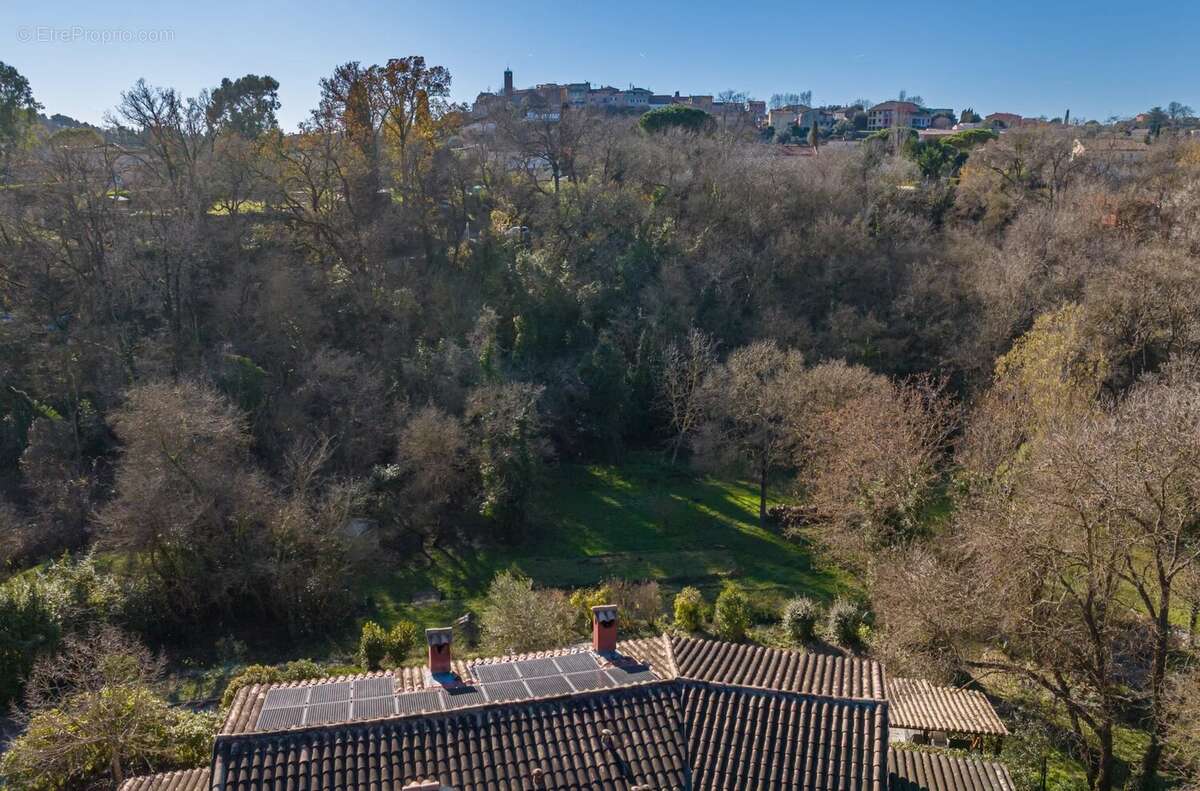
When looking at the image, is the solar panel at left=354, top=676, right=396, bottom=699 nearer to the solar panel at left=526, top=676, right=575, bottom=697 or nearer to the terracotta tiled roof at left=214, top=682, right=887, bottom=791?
the terracotta tiled roof at left=214, top=682, right=887, bottom=791

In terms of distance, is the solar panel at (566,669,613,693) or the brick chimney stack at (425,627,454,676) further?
the brick chimney stack at (425,627,454,676)

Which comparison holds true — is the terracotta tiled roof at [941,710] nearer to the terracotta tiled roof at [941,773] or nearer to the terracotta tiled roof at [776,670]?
the terracotta tiled roof at [941,773]

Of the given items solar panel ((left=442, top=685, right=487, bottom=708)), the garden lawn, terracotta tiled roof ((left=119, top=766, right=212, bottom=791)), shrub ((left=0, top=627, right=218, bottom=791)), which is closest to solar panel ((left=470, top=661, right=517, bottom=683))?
solar panel ((left=442, top=685, right=487, bottom=708))

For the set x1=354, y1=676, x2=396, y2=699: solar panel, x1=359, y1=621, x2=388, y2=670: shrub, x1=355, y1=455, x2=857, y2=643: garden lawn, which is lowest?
x1=355, y1=455, x2=857, y2=643: garden lawn

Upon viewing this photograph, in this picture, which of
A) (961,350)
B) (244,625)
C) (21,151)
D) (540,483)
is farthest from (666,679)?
(21,151)

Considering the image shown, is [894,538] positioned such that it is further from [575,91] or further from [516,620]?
[575,91]

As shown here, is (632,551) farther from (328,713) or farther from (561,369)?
(328,713)
